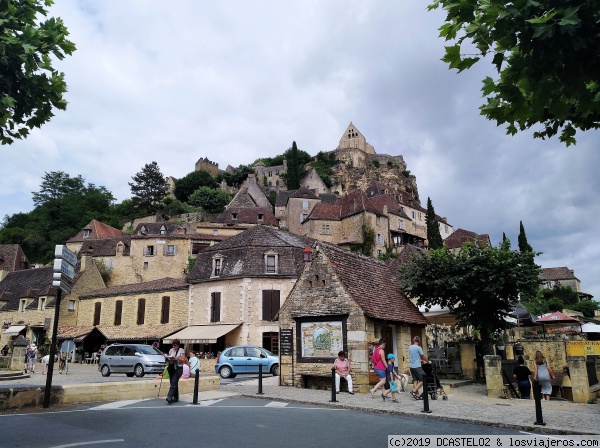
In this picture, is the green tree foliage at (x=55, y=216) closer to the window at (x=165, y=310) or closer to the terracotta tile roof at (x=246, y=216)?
the terracotta tile roof at (x=246, y=216)

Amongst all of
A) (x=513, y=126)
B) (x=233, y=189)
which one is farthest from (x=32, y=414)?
(x=233, y=189)

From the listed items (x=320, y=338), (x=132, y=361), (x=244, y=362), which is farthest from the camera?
(x=132, y=361)

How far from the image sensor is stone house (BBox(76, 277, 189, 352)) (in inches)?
1313

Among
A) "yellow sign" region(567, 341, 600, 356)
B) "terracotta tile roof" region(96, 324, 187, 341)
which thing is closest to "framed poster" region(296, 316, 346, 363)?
"yellow sign" region(567, 341, 600, 356)

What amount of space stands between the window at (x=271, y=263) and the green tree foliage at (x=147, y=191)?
5297cm

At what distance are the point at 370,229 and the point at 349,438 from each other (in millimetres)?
57384

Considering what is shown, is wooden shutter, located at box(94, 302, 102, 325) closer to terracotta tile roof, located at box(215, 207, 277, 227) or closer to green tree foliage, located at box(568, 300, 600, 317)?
terracotta tile roof, located at box(215, 207, 277, 227)

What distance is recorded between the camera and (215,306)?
31203mm

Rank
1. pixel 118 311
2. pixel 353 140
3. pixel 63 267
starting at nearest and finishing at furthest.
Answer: pixel 63 267 < pixel 118 311 < pixel 353 140

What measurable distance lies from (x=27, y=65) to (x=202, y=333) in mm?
25115

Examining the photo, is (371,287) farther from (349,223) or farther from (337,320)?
(349,223)

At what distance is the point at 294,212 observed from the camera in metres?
75.3

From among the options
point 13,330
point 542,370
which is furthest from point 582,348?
point 13,330

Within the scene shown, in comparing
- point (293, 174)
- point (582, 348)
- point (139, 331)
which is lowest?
point (582, 348)
